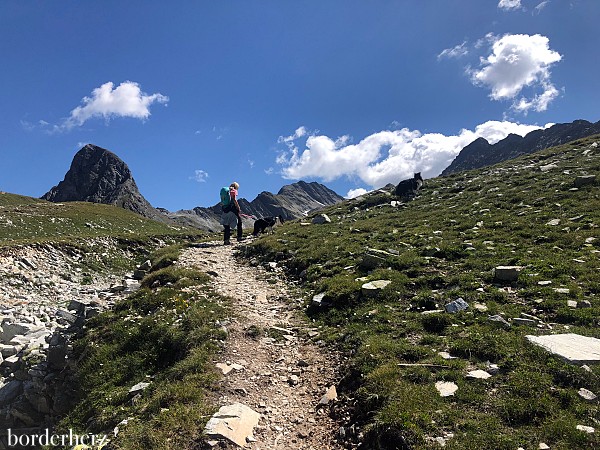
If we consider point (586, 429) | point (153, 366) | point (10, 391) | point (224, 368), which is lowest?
point (10, 391)

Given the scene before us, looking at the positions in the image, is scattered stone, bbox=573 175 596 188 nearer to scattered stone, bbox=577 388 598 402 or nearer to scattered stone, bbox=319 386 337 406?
scattered stone, bbox=577 388 598 402

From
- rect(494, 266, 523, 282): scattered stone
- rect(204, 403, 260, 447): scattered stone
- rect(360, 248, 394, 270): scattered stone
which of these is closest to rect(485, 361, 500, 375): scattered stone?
rect(204, 403, 260, 447): scattered stone

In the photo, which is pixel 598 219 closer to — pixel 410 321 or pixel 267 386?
pixel 410 321

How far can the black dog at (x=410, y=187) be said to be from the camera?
4131 cm

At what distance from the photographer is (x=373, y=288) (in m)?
13.5

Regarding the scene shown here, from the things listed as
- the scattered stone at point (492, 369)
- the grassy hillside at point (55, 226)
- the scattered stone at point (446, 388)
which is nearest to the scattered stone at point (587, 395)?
the scattered stone at point (492, 369)

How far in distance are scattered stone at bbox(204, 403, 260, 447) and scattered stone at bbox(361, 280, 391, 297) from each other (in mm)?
6585

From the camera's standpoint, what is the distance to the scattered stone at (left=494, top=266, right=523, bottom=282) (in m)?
12.8

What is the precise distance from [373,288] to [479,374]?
19.1ft

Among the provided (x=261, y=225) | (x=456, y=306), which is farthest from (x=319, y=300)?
(x=261, y=225)

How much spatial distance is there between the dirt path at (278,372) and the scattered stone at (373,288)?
264 cm

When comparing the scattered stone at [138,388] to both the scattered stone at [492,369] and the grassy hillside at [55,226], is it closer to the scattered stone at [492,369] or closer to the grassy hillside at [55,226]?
the scattered stone at [492,369]

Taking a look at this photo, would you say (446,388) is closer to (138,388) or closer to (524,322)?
(524,322)

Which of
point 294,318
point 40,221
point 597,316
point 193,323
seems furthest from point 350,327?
point 40,221
